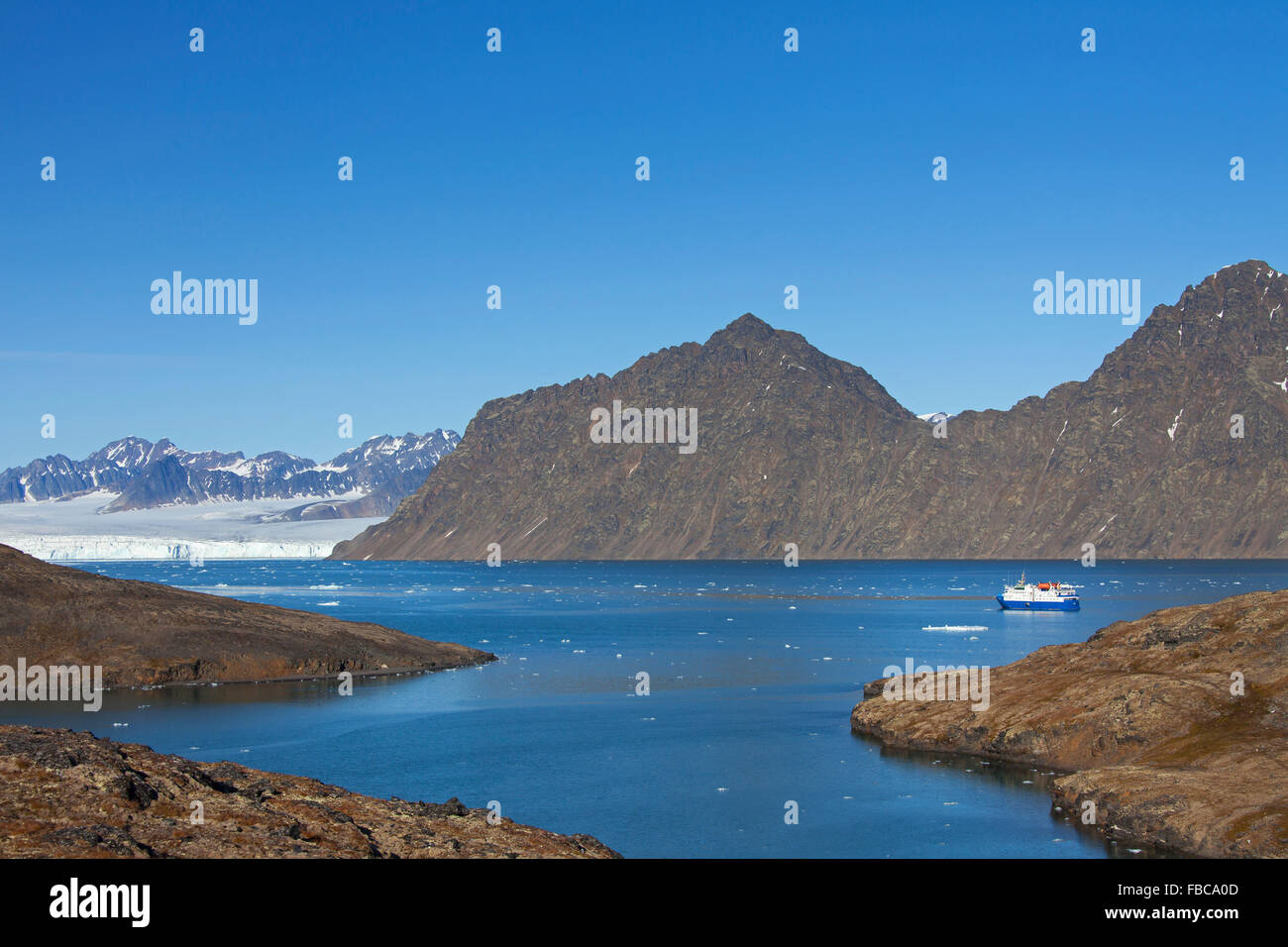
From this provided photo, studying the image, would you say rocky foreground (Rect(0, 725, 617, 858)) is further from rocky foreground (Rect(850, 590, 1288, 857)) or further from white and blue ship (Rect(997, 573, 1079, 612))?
white and blue ship (Rect(997, 573, 1079, 612))

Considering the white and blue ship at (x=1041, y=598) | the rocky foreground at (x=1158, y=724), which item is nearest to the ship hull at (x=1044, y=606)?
the white and blue ship at (x=1041, y=598)

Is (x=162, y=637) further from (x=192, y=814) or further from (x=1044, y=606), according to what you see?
(x=1044, y=606)

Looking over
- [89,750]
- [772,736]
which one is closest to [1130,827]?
[772,736]

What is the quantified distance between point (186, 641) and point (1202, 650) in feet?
225

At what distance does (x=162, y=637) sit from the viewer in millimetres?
85938

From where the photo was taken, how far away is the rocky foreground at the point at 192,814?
2156 cm

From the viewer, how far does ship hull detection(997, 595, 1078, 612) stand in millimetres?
162875

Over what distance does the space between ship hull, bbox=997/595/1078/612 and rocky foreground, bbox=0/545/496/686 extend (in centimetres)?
9558

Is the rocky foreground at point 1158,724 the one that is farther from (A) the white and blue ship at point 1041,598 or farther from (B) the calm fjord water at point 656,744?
(A) the white and blue ship at point 1041,598

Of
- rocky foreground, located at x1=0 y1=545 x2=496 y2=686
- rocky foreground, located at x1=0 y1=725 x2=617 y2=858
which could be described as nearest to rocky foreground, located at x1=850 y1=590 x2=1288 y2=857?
rocky foreground, located at x1=0 y1=725 x2=617 y2=858

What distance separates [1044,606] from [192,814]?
507 ft

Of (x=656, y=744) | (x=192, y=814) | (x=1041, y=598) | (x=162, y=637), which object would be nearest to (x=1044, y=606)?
(x=1041, y=598)

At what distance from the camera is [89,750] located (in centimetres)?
2694
